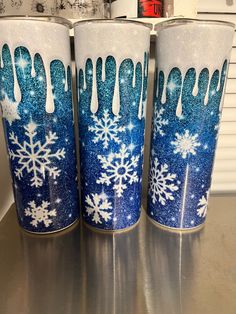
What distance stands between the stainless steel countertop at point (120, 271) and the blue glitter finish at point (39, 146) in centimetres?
5

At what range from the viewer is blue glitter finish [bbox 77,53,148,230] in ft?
1.48

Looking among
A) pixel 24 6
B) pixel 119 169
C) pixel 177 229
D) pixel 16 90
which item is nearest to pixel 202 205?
pixel 177 229

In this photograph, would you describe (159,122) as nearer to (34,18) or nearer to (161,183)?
(161,183)

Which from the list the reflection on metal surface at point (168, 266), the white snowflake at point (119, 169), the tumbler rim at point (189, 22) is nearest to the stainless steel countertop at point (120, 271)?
the reflection on metal surface at point (168, 266)

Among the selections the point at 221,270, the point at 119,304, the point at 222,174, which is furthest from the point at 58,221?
the point at 222,174

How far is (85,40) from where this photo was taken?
0.44 meters

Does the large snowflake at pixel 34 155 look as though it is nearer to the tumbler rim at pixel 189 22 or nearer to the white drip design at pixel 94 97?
the white drip design at pixel 94 97

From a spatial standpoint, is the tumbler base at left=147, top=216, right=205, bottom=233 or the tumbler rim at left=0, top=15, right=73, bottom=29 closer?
the tumbler rim at left=0, top=15, right=73, bottom=29

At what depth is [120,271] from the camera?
0.47 m

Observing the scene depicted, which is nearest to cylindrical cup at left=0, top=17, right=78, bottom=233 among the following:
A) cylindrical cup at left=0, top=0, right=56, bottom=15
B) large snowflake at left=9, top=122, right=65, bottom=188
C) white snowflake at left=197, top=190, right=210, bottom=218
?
large snowflake at left=9, top=122, right=65, bottom=188

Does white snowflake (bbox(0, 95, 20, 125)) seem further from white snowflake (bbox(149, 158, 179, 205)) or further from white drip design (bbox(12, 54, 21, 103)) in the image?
white snowflake (bbox(149, 158, 179, 205))

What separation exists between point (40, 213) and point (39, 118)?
18 centimetres

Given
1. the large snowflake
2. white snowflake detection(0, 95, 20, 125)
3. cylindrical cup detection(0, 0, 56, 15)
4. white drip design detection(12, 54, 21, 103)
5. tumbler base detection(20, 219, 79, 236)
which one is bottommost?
tumbler base detection(20, 219, 79, 236)

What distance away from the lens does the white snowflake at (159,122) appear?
1.62 feet
